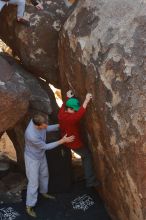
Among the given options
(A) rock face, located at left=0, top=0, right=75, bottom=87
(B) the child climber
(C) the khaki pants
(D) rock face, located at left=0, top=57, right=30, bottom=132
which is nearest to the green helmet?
(B) the child climber

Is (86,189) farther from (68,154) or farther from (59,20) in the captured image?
(59,20)

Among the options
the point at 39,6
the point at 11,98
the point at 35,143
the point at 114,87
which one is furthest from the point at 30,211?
the point at 39,6

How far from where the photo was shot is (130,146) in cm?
503

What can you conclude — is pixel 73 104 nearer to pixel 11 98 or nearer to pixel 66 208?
pixel 11 98

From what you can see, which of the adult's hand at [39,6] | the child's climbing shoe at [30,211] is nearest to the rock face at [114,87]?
the adult's hand at [39,6]

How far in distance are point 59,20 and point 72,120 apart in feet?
6.42

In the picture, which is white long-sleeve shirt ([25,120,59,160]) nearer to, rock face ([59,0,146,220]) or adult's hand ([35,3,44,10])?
rock face ([59,0,146,220])

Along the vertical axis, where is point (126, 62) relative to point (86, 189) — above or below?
above

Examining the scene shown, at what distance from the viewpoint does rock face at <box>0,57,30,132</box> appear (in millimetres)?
6164

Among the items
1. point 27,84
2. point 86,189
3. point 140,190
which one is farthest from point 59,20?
point 140,190

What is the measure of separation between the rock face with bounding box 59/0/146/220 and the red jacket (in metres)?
0.16

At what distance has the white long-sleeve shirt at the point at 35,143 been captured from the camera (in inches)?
232

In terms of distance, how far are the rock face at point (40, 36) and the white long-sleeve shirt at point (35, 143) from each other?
4.87ft

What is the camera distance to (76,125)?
6.02 metres
